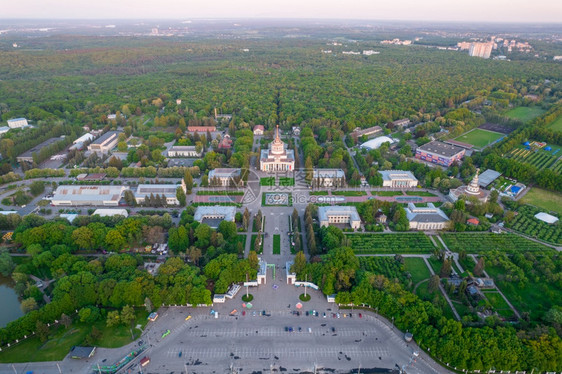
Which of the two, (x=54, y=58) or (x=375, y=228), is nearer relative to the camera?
(x=375, y=228)

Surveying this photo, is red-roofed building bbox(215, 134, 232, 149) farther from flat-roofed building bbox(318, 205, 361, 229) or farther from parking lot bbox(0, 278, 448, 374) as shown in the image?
parking lot bbox(0, 278, 448, 374)

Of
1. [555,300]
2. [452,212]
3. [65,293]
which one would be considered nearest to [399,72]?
[452,212]

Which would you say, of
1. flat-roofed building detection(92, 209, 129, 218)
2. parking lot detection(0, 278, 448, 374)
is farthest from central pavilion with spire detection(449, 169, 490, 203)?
flat-roofed building detection(92, 209, 129, 218)

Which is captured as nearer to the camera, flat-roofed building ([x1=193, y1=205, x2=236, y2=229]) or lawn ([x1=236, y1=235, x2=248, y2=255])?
lawn ([x1=236, y1=235, x2=248, y2=255])

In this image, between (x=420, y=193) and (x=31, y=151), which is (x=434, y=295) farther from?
(x=31, y=151)

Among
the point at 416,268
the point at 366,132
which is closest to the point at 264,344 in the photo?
the point at 416,268

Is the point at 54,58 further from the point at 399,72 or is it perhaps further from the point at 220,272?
the point at 220,272
